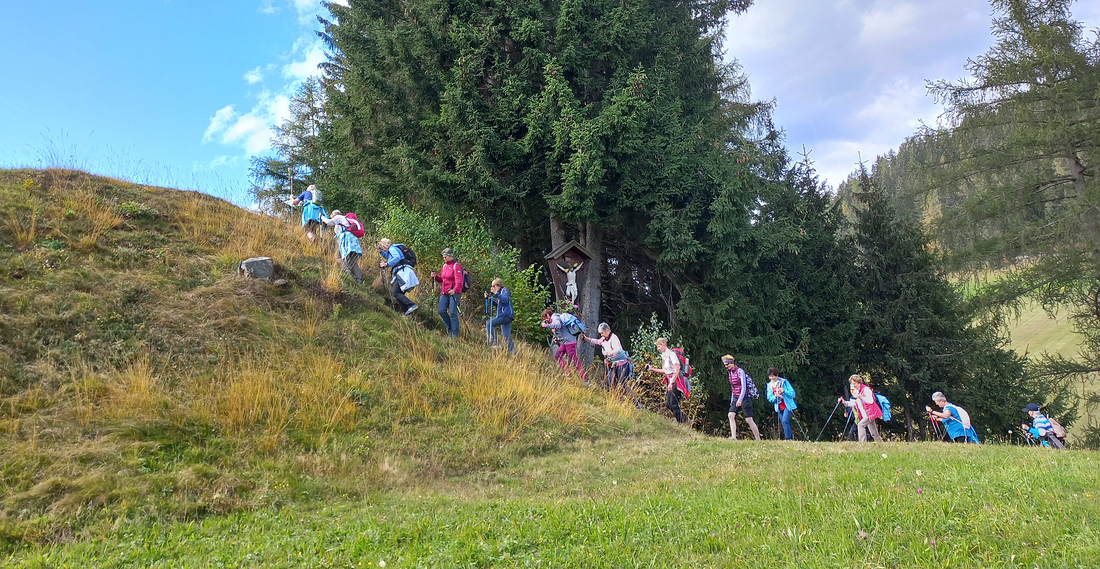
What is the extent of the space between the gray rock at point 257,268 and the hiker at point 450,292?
9.70 feet

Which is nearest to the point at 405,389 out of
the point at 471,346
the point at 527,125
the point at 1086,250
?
the point at 471,346

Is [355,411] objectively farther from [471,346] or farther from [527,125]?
[527,125]

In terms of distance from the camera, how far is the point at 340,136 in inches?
627

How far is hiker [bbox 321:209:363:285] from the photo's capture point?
1112cm

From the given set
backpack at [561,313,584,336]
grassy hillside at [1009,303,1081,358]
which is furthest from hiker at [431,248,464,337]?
grassy hillside at [1009,303,1081,358]

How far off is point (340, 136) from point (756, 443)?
44.4 feet

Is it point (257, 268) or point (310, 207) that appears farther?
point (310, 207)

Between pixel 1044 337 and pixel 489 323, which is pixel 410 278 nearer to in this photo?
pixel 489 323

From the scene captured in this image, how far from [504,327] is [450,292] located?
1.28 meters

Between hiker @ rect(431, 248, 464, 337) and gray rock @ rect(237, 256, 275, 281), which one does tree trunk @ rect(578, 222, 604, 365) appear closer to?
hiker @ rect(431, 248, 464, 337)

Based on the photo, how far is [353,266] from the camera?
11.5 m

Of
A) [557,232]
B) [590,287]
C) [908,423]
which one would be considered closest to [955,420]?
[908,423]

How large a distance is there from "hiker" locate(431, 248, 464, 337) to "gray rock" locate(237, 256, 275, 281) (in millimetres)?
2958

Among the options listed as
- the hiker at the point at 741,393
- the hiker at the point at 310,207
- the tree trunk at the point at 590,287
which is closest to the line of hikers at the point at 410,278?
the hiker at the point at 310,207
